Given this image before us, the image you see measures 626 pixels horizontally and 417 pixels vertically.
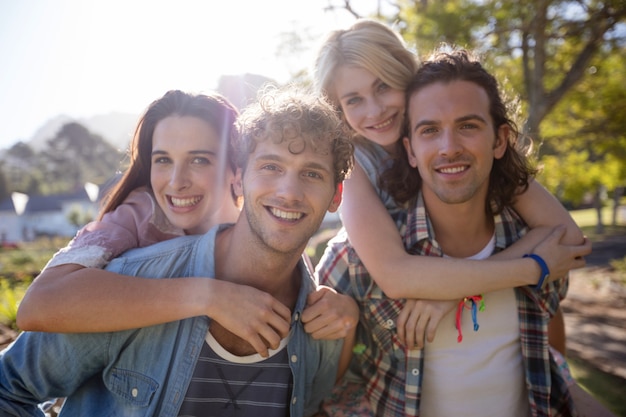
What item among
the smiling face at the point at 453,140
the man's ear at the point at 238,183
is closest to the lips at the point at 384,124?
the smiling face at the point at 453,140

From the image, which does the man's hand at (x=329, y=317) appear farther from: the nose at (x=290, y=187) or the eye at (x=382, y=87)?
the eye at (x=382, y=87)

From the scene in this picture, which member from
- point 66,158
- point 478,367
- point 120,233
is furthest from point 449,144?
point 66,158

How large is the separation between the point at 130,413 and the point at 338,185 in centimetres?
157

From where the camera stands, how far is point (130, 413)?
2.13 meters

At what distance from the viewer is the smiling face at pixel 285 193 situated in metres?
2.28

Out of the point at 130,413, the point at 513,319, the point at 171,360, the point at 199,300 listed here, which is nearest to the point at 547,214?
the point at 513,319

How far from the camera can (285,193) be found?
7.37ft

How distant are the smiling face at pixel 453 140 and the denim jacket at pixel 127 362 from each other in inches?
46.5

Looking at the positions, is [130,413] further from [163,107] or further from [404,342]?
[163,107]

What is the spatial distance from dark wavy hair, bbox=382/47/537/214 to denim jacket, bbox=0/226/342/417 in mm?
1176

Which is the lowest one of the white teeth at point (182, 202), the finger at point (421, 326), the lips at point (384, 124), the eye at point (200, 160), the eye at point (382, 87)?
the finger at point (421, 326)

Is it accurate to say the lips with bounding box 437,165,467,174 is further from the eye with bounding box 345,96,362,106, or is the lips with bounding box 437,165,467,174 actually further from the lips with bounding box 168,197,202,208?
the lips with bounding box 168,197,202,208

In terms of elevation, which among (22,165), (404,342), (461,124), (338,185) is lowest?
(404,342)

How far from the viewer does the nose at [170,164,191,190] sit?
8.48 ft
